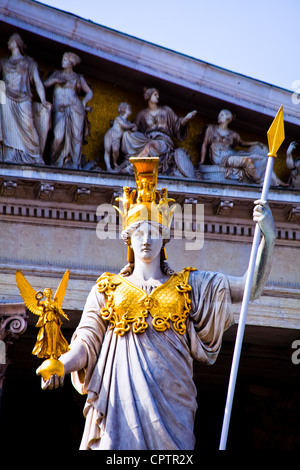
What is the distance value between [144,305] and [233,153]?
9.62 m

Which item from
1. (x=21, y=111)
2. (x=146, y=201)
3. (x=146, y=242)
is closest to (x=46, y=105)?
(x=21, y=111)

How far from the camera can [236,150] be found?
1995 centimetres

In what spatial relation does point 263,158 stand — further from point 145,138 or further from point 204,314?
point 204,314

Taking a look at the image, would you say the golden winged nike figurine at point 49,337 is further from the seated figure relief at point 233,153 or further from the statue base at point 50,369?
the seated figure relief at point 233,153

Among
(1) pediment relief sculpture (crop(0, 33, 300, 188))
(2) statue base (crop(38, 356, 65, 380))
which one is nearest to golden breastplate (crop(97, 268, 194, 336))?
(2) statue base (crop(38, 356, 65, 380))

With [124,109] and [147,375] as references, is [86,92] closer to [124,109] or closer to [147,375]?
[124,109]

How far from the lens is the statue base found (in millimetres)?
9812

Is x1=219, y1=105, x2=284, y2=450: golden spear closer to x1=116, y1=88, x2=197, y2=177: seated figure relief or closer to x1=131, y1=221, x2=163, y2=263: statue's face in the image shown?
x1=131, y1=221, x2=163, y2=263: statue's face

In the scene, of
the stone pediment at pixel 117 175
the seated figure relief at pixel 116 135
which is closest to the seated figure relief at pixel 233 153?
the stone pediment at pixel 117 175

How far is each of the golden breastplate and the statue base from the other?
582 millimetres

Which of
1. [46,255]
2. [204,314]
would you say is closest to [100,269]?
[46,255]

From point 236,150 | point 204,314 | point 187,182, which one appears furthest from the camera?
point 236,150

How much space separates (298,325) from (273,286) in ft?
1.89

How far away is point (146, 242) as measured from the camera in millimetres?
10680
